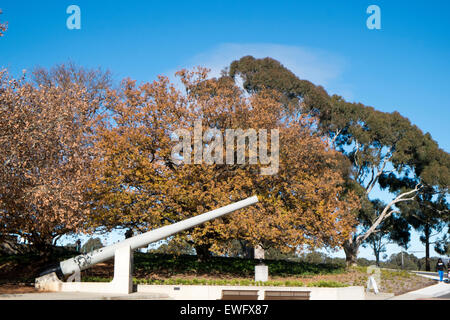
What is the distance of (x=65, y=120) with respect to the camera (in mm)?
18875

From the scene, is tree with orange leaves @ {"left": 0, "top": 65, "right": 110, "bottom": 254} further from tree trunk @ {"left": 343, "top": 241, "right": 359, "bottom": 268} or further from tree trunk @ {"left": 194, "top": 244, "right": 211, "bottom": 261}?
tree trunk @ {"left": 343, "top": 241, "right": 359, "bottom": 268}

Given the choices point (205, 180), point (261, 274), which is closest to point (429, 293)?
point (261, 274)

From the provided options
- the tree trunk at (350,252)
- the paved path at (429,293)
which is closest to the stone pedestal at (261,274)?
the paved path at (429,293)

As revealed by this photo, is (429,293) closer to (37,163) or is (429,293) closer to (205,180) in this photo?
(205,180)

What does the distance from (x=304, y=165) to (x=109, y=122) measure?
11.0 m

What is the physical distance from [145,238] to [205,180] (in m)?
7.98

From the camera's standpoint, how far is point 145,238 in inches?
648

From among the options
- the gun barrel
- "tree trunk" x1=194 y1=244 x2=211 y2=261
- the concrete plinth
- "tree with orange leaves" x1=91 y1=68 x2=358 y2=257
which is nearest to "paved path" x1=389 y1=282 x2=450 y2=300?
"tree with orange leaves" x1=91 y1=68 x2=358 y2=257

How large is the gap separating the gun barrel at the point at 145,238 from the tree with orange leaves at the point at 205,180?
16.1ft

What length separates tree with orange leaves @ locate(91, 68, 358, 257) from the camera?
22953 millimetres
